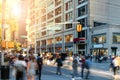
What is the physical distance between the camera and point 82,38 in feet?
243

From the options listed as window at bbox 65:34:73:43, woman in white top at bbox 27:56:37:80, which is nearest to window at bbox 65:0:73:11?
window at bbox 65:34:73:43

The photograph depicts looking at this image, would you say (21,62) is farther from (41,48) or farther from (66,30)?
(41,48)

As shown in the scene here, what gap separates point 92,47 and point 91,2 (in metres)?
10.8

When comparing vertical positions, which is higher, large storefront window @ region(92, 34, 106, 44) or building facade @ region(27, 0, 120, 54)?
building facade @ region(27, 0, 120, 54)

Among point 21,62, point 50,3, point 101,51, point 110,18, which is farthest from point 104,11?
point 21,62

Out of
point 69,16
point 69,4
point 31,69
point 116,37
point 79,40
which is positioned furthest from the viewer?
point 69,4

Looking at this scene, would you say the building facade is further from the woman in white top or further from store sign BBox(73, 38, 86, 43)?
the woman in white top

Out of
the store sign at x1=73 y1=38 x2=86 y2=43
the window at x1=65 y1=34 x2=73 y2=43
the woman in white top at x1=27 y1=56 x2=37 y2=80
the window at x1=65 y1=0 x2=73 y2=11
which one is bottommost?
the woman in white top at x1=27 y1=56 x2=37 y2=80

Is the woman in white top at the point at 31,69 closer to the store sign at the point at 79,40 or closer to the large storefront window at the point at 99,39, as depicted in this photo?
the large storefront window at the point at 99,39

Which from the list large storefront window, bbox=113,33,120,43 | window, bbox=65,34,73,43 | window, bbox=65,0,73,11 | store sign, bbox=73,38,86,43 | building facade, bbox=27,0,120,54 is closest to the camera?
large storefront window, bbox=113,33,120,43

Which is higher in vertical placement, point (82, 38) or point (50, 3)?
point (50, 3)

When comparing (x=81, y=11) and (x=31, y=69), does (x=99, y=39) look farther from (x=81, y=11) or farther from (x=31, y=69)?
(x=31, y=69)

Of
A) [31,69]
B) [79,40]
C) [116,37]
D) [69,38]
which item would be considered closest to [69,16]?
[69,38]

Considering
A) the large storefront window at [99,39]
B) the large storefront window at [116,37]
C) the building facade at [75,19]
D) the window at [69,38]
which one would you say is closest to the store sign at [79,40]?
the building facade at [75,19]
